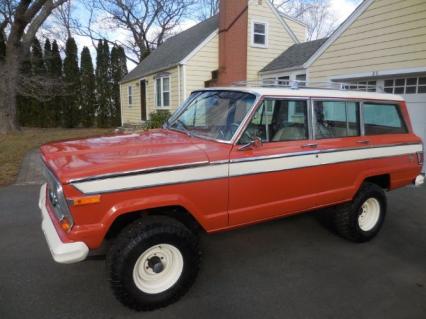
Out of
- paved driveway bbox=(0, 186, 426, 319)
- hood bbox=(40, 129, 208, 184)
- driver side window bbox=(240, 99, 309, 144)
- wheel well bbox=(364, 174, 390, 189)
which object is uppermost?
driver side window bbox=(240, 99, 309, 144)

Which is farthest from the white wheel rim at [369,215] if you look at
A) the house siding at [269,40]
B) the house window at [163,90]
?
the house window at [163,90]

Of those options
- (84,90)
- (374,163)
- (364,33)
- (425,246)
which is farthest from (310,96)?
(84,90)

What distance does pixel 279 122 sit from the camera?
3.58 m

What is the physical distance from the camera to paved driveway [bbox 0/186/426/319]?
295 centimetres

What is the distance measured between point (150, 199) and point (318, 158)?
199 cm

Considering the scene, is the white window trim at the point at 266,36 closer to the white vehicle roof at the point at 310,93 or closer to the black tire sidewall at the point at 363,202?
the white vehicle roof at the point at 310,93

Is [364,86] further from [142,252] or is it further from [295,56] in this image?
[295,56]

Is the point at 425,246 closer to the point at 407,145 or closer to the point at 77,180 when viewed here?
the point at 407,145

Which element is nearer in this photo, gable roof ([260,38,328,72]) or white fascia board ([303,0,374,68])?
white fascia board ([303,0,374,68])

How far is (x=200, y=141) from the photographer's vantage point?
11.0 feet

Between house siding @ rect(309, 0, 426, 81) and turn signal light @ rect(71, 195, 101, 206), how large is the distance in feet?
25.4

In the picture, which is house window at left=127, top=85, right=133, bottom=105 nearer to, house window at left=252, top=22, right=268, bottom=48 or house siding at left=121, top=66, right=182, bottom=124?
house siding at left=121, top=66, right=182, bottom=124

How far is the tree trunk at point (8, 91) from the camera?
639 inches

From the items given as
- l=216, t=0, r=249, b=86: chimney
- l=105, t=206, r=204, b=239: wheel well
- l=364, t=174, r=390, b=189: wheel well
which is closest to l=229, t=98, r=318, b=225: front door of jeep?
l=105, t=206, r=204, b=239: wheel well
